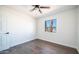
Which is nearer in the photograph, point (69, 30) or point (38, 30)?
point (69, 30)

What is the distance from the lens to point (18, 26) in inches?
150

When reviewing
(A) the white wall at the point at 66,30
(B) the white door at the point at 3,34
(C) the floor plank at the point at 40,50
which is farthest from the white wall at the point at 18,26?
(A) the white wall at the point at 66,30

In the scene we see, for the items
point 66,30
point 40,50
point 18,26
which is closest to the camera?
point 40,50

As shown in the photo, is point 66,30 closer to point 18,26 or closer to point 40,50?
point 40,50

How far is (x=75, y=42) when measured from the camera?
3027mm

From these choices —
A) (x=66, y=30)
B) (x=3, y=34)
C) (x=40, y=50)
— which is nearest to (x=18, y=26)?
(x=3, y=34)

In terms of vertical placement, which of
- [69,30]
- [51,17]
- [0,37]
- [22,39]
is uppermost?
[51,17]

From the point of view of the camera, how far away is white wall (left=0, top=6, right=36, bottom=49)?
3.25 m

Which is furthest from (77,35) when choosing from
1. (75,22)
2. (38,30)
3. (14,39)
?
(14,39)

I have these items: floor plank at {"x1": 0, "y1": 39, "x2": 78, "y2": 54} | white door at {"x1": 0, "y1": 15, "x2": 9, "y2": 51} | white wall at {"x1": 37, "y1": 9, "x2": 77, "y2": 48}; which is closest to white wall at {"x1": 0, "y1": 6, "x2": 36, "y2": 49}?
white door at {"x1": 0, "y1": 15, "x2": 9, "y2": 51}

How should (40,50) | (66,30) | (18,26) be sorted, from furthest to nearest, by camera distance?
(18,26) < (66,30) < (40,50)

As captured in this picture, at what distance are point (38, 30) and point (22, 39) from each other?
1656 mm
